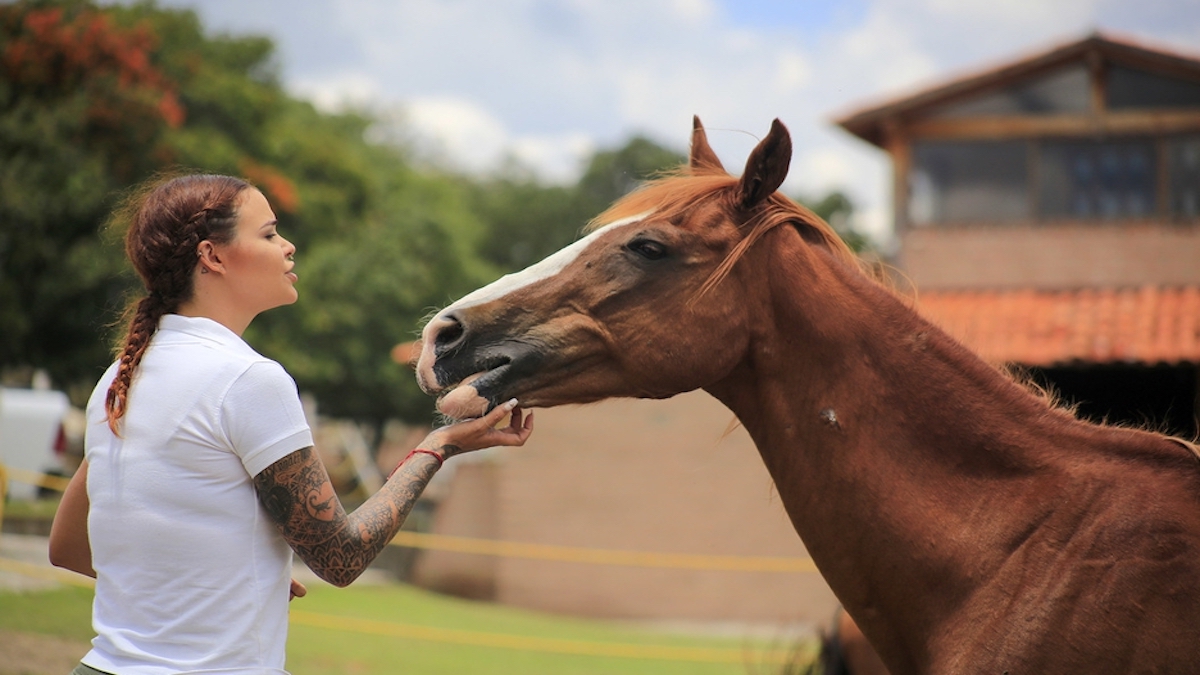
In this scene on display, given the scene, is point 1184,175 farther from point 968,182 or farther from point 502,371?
point 502,371

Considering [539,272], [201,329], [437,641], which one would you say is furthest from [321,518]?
[437,641]

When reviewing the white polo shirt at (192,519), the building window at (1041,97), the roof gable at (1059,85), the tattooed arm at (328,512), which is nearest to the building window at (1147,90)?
the roof gable at (1059,85)

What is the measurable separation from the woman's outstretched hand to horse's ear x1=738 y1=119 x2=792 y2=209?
2.40ft

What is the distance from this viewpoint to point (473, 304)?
7.47 ft

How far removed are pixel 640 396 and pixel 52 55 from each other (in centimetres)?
1382

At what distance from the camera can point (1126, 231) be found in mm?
12680

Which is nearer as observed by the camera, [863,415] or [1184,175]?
[863,415]

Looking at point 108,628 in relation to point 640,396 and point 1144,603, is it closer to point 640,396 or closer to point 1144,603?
point 640,396

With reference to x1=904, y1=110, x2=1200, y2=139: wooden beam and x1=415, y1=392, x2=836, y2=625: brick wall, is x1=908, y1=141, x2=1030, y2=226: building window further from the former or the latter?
x1=415, y1=392, x2=836, y2=625: brick wall

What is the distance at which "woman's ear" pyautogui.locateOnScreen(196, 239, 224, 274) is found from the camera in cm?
186

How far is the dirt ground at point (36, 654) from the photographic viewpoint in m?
6.41

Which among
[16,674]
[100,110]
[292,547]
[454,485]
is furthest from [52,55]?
[292,547]

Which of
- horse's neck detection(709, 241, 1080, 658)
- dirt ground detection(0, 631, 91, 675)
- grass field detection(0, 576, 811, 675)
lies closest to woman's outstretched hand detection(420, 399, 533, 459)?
horse's neck detection(709, 241, 1080, 658)

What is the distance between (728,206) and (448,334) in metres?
0.73
